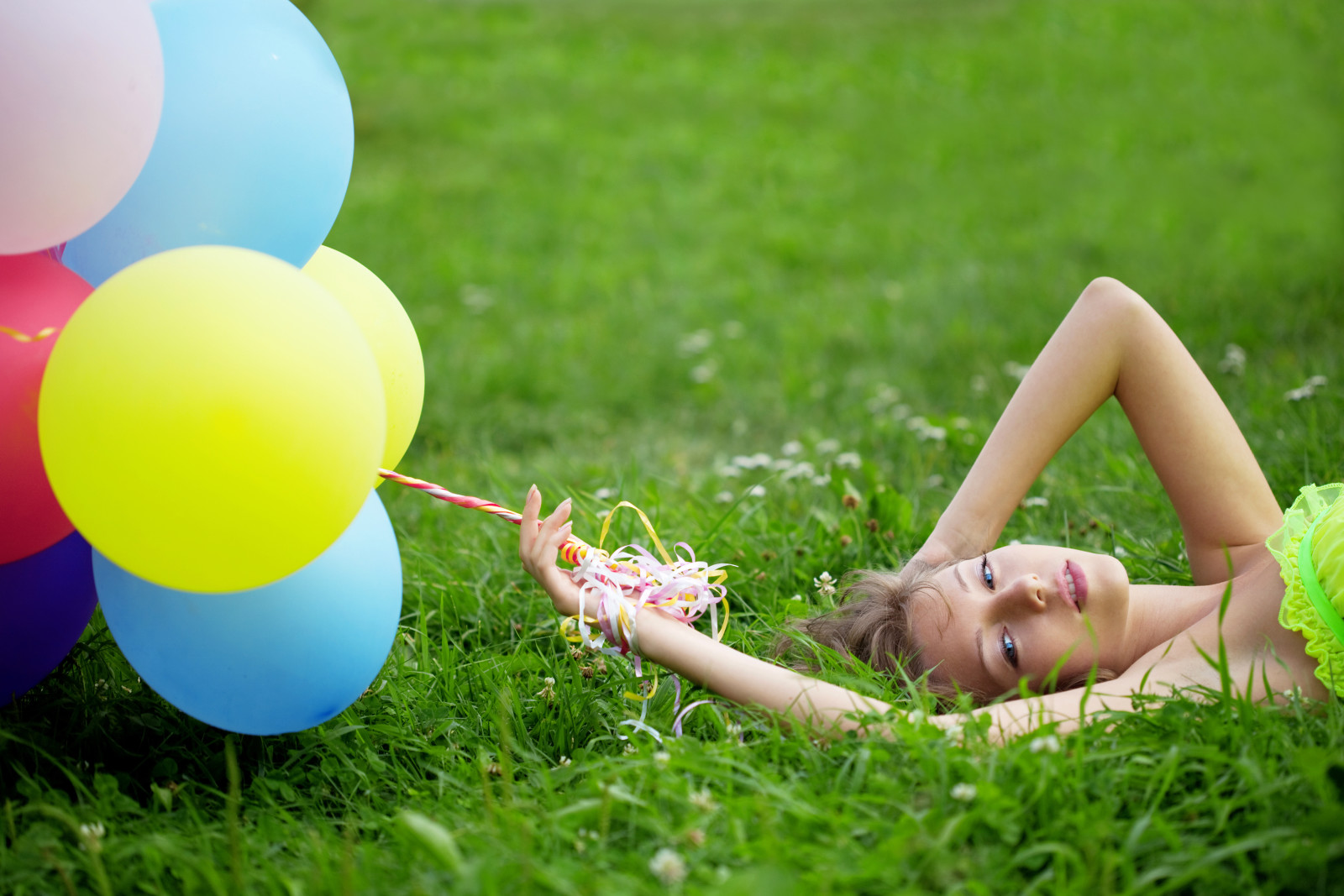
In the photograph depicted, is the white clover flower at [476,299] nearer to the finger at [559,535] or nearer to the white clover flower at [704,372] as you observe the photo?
the white clover flower at [704,372]

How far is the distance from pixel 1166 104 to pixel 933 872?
31.4ft

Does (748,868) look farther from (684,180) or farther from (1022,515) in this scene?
(684,180)

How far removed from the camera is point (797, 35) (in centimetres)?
1068

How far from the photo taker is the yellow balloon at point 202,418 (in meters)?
1.39

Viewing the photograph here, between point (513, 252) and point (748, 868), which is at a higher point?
point (748, 868)

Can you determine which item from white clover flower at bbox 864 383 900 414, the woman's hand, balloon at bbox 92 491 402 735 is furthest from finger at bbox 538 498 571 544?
white clover flower at bbox 864 383 900 414

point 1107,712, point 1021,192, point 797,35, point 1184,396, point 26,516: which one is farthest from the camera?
point 797,35

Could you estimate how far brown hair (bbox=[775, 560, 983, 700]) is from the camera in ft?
6.61

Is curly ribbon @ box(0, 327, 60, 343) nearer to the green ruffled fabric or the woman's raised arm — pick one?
the woman's raised arm

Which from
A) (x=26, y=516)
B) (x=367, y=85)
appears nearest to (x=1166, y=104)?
(x=367, y=85)

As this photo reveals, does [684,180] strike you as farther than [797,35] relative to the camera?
No

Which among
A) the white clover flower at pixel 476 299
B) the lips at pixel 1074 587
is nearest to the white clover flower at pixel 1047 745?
the lips at pixel 1074 587

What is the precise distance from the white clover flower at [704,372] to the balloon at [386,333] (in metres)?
2.75

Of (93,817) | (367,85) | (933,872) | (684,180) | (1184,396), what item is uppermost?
(1184,396)
